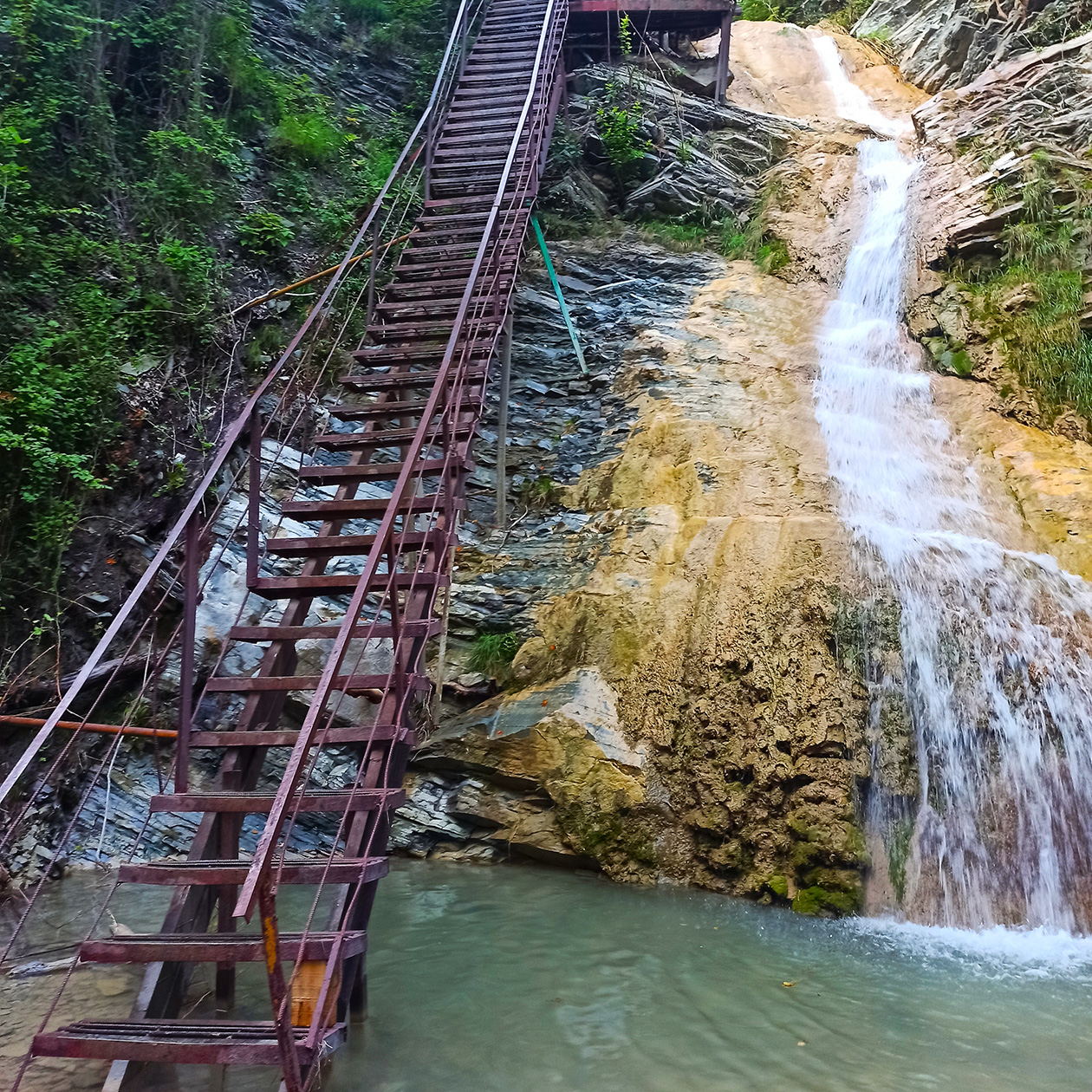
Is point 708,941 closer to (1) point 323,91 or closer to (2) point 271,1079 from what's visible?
(2) point 271,1079

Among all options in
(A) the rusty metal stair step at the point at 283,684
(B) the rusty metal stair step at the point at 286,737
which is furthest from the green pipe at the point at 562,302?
(B) the rusty metal stair step at the point at 286,737

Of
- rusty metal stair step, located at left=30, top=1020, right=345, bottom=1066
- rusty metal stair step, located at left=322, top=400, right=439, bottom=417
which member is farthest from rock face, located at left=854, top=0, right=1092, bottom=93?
rusty metal stair step, located at left=30, top=1020, right=345, bottom=1066

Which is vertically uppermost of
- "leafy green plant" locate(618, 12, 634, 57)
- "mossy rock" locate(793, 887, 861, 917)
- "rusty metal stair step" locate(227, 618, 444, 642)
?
"leafy green plant" locate(618, 12, 634, 57)

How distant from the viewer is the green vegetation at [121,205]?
6.58 meters

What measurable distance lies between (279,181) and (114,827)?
7282 millimetres

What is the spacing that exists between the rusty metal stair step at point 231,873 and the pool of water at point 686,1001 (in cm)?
66

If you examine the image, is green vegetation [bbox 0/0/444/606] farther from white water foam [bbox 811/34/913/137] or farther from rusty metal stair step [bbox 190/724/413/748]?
white water foam [bbox 811/34/913/137]

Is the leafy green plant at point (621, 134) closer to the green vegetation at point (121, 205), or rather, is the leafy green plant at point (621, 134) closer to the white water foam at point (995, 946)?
the green vegetation at point (121, 205)

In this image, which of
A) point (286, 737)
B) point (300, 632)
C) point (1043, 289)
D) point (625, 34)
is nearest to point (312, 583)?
point (300, 632)

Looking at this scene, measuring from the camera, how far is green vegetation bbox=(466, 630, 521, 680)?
684cm

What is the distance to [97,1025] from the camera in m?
3.01

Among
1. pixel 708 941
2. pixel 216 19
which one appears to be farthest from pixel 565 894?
pixel 216 19

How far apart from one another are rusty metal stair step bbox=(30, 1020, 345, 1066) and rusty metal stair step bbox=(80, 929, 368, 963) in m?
0.21

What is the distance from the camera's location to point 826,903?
5.22 m
